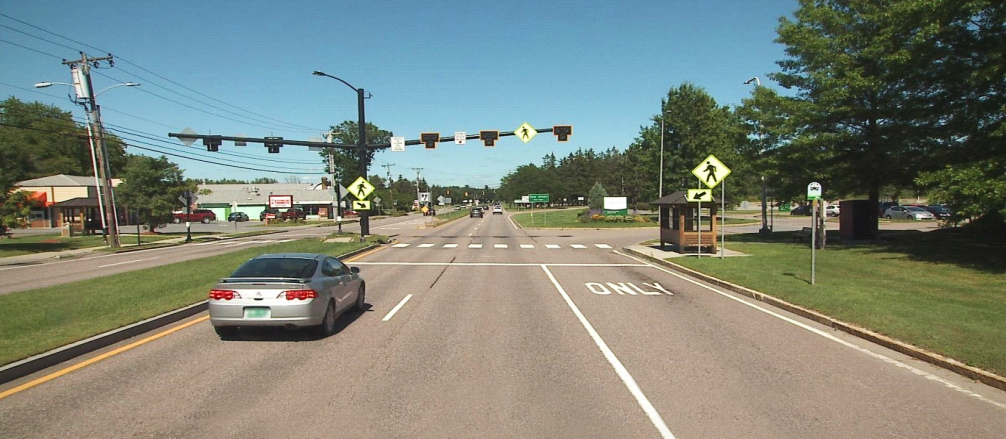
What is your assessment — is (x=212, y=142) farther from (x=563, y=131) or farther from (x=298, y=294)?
(x=298, y=294)

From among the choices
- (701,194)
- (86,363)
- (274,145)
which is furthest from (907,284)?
(274,145)

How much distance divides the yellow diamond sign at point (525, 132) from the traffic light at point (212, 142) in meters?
15.1

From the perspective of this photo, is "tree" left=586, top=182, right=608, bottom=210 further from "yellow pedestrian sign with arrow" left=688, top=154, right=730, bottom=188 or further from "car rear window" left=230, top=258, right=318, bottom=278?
"car rear window" left=230, top=258, right=318, bottom=278

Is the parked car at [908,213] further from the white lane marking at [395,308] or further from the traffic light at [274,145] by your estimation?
the white lane marking at [395,308]

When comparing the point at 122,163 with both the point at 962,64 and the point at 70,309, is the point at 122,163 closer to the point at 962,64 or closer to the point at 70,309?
the point at 70,309

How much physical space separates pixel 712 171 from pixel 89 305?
17.2m

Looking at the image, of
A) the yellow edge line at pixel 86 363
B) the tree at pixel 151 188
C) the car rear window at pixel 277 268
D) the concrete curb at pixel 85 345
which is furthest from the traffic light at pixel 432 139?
the tree at pixel 151 188

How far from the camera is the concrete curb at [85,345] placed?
6773mm

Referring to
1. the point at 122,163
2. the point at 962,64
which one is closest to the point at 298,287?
the point at 962,64

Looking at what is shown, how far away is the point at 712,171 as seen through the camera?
18.9m

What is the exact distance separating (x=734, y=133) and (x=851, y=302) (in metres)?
20.6

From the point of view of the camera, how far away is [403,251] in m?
27.5

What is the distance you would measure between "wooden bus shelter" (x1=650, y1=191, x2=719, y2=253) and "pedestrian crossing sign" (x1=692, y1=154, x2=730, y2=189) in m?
3.65

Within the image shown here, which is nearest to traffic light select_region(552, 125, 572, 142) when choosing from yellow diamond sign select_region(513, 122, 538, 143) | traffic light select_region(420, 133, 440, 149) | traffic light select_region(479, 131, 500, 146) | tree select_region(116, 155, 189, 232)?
yellow diamond sign select_region(513, 122, 538, 143)
